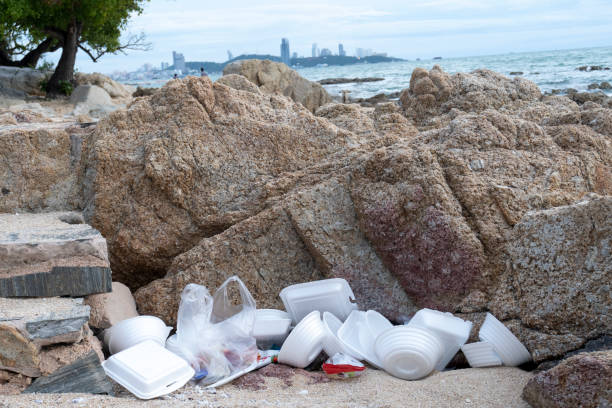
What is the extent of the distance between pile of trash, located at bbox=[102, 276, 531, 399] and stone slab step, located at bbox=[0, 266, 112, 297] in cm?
29

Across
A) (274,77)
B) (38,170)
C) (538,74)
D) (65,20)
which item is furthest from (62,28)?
(538,74)

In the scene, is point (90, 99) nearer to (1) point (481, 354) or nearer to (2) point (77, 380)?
A: (2) point (77, 380)

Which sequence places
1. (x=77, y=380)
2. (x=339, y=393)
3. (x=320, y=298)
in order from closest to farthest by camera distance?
(x=339, y=393) → (x=77, y=380) → (x=320, y=298)

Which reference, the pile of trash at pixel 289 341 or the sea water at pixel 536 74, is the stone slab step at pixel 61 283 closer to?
the pile of trash at pixel 289 341

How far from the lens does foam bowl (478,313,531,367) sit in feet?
10.6

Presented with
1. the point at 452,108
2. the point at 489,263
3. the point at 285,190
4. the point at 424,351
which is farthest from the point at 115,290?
the point at 452,108

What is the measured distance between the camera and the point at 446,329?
11.2ft

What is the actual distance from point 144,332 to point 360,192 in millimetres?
1645

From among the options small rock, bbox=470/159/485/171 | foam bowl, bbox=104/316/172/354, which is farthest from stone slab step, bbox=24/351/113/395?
small rock, bbox=470/159/485/171

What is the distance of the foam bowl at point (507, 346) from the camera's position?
3.23m

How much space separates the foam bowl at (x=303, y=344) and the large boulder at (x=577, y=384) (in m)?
1.20

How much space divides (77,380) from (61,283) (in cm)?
64

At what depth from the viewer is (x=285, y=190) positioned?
4.35 metres

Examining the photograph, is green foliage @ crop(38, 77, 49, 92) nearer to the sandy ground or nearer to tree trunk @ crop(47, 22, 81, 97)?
tree trunk @ crop(47, 22, 81, 97)
